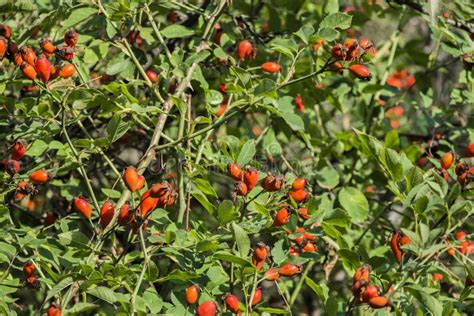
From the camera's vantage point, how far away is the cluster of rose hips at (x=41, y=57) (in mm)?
1569

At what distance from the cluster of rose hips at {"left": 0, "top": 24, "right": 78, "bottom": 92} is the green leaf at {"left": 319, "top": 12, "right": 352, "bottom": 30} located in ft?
1.77

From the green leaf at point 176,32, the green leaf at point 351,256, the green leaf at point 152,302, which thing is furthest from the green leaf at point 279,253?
the green leaf at point 176,32

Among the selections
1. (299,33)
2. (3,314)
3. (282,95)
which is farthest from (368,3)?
(3,314)

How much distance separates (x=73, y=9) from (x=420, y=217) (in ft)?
3.06

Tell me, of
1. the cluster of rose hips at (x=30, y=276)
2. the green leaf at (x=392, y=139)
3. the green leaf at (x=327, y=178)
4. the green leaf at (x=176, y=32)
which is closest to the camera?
the cluster of rose hips at (x=30, y=276)

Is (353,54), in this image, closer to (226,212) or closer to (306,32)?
(306,32)

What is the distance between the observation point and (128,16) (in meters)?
1.82

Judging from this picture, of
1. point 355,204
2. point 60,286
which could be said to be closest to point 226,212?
point 60,286

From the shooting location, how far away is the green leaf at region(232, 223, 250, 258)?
1.44 metres

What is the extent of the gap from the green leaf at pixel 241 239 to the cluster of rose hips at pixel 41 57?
499mm

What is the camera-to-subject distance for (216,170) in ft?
7.41

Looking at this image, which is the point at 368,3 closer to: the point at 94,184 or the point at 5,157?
the point at 94,184

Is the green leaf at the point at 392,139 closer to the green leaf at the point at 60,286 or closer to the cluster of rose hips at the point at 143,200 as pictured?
the cluster of rose hips at the point at 143,200

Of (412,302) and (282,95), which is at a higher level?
(282,95)
